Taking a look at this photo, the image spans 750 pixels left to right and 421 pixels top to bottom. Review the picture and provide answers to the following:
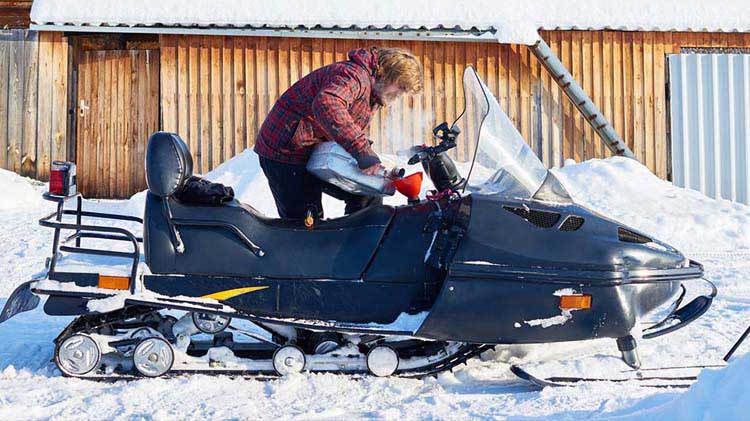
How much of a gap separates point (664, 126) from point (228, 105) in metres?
5.87

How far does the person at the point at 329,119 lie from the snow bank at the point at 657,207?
179 inches

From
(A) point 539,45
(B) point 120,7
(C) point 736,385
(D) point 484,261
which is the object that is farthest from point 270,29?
(C) point 736,385

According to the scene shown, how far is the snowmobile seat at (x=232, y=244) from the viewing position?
362 centimetres

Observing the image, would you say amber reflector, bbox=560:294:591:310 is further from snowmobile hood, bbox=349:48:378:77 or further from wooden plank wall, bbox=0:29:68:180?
wooden plank wall, bbox=0:29:68:180

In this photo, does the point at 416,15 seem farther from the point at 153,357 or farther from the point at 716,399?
the point at 716,399

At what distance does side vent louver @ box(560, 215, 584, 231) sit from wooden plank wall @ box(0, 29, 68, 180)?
8.15 m

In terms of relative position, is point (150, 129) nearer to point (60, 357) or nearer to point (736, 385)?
point (60, 357)

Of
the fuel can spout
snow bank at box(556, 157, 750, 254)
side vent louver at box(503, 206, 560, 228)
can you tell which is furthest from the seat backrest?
→ snow bank at box(556, 157, 750, 254)

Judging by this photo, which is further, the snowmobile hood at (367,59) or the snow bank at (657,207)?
the snow bank at (657,207)

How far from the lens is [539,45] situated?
394 inches

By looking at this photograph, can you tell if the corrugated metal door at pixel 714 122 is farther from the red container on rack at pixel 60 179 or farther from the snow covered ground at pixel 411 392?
the red container on rack at pixel 60 179

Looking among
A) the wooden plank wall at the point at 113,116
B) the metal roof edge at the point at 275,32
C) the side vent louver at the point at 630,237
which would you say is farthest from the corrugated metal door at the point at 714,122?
the side vent louver at the point at 630,237

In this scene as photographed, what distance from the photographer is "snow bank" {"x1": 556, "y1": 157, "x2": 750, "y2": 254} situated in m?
7.75

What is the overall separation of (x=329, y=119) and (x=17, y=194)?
22.1ft
